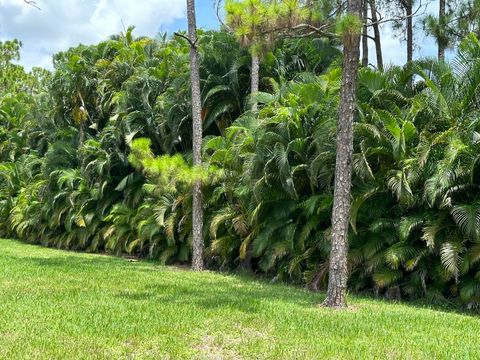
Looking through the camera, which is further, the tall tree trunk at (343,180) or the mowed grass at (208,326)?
the tall tree trunk at (343,180)

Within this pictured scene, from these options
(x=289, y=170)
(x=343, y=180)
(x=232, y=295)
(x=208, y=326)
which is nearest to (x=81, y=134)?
(x=289, y=170)

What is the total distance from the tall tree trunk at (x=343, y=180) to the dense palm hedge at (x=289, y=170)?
6.36 feet

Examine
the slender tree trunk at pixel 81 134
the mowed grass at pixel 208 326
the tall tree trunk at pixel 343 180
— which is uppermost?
the slender tree trunk at pixel 81 134

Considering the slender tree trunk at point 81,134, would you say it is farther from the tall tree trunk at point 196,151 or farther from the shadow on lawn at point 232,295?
the shadow on lawn at point 232,295

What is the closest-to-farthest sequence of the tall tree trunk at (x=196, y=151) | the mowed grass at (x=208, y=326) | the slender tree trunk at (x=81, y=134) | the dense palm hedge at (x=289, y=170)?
the mowed grass at (x=208, y=326), the dense palm hedge at (x=289, y=170), the tall tree trunk at (x=196, y=151), the slender tree trunk at (x=81, y=134)

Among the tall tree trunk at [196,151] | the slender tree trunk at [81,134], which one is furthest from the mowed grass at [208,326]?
the slender tree trunk at [81,134]

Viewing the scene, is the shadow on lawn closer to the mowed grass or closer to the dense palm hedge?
the mowed grass

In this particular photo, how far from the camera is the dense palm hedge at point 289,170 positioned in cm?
1009

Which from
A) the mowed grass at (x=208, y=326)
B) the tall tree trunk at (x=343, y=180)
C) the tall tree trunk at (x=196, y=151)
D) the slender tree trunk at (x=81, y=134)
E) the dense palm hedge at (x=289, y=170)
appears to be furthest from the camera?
the slender tree trunk at (x=81, y=134)

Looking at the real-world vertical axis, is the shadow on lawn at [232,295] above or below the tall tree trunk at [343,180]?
below

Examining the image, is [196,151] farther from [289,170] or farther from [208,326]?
[208,326]

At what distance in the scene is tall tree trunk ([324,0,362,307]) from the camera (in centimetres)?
846

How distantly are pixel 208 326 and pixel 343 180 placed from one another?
3.32m

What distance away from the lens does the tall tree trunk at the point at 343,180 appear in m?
8.46
